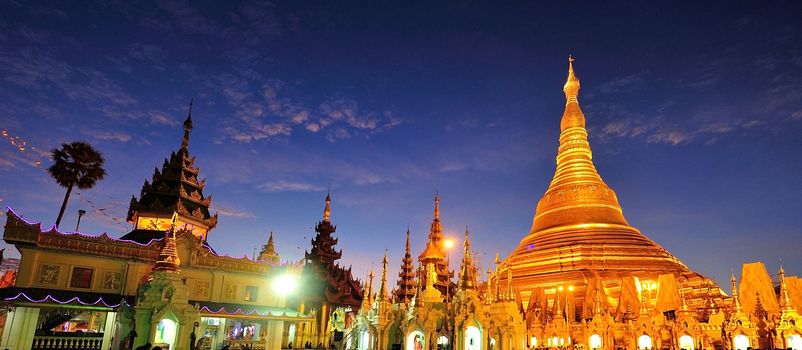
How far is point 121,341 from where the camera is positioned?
926 inches

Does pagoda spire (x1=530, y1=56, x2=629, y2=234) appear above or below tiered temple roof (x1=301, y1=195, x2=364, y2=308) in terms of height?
above

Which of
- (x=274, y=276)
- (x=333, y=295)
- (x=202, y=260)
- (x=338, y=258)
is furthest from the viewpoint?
(x=338, y=258)

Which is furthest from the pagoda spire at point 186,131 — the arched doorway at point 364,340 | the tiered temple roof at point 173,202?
the arched doorway at point 364,340

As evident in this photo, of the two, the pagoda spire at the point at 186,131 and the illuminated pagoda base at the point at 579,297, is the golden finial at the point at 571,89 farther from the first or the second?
the pagoda spire at the point at 186,131

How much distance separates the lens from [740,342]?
3247 cm

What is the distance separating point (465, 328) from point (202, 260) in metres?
20.5

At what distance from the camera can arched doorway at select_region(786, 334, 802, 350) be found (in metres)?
30.1

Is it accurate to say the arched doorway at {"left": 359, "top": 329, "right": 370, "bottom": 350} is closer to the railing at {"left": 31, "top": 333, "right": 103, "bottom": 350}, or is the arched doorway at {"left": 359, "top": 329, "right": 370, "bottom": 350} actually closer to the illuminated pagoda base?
the illuminated pagoda base

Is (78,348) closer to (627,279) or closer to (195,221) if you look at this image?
(195,221)

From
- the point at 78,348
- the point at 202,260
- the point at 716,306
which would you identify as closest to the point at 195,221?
the point at 202,260

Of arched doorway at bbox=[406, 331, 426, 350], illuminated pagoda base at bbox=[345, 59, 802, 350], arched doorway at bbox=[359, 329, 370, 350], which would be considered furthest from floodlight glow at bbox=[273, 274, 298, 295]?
arched doorway at bbox=[406, 331, 426, 350]

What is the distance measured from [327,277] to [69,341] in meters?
31.8

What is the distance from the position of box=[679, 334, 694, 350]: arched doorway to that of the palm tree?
4672 cm

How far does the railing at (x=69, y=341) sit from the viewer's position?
1035 inches
